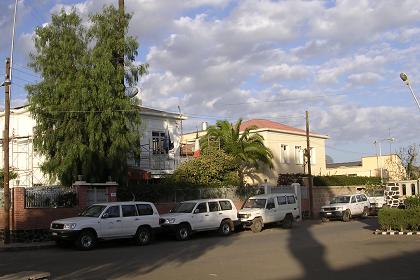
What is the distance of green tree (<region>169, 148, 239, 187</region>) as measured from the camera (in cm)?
3284

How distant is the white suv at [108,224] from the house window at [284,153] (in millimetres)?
28039

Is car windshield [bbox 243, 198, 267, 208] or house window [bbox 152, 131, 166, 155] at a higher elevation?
house window [bbox 152, 131, 166, 155]

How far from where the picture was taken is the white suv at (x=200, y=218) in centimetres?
2419

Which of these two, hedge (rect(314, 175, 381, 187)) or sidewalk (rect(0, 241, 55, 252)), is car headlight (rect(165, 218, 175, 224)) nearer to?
sidewalk (rect(0, 241, 55, 252))

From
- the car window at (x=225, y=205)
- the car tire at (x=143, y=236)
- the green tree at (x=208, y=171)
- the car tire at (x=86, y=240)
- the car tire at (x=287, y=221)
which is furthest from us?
the green tree at (x=208, y=171)

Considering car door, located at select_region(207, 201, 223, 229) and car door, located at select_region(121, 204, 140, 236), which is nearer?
car door, located at select_region(121, 204, 140, 236)

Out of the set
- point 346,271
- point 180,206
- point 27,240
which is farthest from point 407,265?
point 27,240

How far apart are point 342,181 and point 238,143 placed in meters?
10.6

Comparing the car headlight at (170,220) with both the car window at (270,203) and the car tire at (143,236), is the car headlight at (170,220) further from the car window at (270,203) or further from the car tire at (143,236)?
the car window at (270,203)

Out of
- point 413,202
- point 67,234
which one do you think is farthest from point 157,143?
point 413,202

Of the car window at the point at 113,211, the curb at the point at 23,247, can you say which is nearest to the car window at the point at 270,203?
the car window at the point at 113,211

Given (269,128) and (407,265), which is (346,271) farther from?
(269,128)

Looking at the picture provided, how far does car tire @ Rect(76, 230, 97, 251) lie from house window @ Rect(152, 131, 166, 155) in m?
18.5

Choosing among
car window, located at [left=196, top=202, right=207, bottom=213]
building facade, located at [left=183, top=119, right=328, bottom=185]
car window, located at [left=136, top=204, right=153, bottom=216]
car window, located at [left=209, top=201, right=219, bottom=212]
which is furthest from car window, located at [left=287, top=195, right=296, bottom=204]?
building facade, located at [left=183, top=119, right=328, bottom=185]
